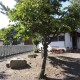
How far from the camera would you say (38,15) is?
29.7ft

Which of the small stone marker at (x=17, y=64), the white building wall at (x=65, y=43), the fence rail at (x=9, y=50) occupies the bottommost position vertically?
the small stone marker at (x=17, y=64)

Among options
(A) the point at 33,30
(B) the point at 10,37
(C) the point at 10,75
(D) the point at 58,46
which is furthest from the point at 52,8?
(D) the point at 58,46

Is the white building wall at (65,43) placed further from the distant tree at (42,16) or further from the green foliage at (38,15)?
the green foliage at (38,15)

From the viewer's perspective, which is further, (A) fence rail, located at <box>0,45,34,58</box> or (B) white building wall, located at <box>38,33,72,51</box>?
(B) white building wall, located at <box>38,33,72,51</box>

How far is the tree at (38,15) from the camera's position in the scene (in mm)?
8867

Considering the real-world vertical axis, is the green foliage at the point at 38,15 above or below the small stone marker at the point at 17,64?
above

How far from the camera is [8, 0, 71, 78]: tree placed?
29.1 feet

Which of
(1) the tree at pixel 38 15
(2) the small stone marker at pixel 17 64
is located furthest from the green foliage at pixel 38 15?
(2) the small stone marker at pixel 17 64

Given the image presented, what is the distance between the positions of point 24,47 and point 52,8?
70.6 feet

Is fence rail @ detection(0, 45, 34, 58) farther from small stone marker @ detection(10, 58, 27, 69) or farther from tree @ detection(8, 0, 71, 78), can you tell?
tree @ detection(8, 0, 71, 78)

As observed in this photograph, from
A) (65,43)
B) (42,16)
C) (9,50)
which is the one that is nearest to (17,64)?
(42,16)

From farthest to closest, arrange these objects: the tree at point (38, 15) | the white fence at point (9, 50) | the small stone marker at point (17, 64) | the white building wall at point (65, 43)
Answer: the white building wall at point (65, 43)
the white fence at point (9, 50)
the small stone marker at point (17, 64)
the tree at point (38, 15)

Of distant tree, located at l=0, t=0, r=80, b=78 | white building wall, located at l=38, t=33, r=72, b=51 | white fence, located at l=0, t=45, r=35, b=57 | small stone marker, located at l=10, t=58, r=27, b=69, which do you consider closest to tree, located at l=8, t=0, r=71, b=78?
distant tree, located at l=0, t=0, r=80, b=78

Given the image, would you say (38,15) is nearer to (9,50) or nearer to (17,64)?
(17,64)
